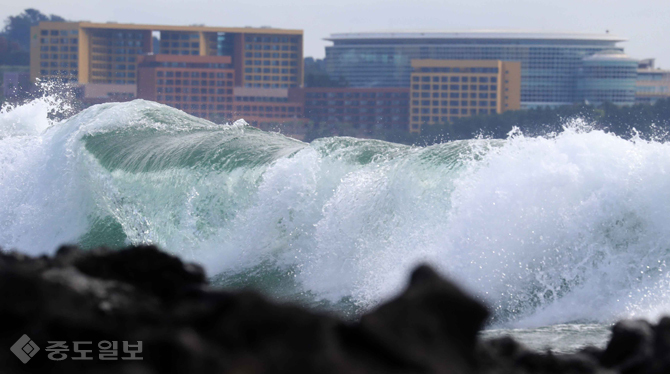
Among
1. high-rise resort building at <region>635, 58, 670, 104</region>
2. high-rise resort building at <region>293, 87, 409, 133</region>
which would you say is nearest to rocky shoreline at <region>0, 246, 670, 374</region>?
high-rise resort building at <region>293, 87, 409, 133</region>

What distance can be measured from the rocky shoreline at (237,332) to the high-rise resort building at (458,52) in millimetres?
144640

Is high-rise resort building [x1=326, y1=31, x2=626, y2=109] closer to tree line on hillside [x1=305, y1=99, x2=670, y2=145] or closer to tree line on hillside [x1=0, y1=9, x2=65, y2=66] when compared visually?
tree line on hillside [x1=305, y1=99, x2=670, y2=145]

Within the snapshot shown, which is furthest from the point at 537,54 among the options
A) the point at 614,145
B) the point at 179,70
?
the point at 614,145

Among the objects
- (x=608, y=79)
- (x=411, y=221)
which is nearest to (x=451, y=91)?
(x=608, y=79)

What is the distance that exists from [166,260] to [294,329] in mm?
1826

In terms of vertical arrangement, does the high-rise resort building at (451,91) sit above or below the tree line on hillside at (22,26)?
below

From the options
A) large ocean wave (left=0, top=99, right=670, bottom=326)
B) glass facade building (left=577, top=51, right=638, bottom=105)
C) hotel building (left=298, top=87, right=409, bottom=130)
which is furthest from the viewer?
glass facade building (left=577, top=51, right=638, bottom=105)

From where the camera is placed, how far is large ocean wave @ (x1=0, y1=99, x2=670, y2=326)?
11.5 meters

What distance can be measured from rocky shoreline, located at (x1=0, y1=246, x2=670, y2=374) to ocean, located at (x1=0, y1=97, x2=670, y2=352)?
4023mm

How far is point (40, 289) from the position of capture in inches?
173

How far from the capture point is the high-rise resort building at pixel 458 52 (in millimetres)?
148375

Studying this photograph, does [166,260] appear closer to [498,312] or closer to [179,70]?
[498,312]

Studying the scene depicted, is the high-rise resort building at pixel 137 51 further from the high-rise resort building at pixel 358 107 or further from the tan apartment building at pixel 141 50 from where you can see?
the high-rise resort building at pixel 358 107

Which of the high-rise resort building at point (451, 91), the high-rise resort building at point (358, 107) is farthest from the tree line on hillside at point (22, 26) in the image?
the high-rise resort building at point (451, 91)
